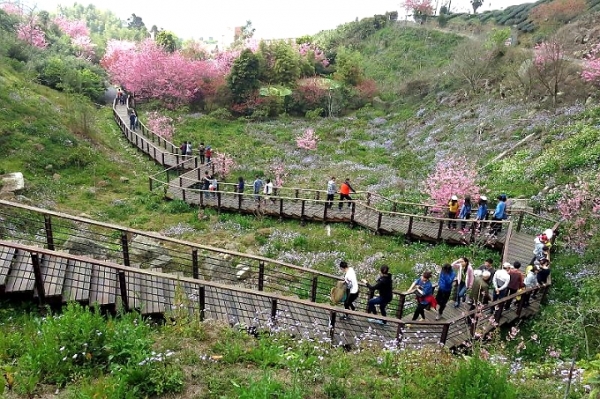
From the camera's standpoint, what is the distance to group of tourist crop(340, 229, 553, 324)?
30.1ft

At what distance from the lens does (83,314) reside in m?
5.39

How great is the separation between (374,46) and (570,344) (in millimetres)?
56751

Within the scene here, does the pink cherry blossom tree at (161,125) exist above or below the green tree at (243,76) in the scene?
below

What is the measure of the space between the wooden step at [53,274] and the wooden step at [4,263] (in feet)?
1.62

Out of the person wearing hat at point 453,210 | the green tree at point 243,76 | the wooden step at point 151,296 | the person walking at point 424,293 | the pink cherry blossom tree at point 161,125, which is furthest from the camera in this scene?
the green tree at point 243,76

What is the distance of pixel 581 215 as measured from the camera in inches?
514

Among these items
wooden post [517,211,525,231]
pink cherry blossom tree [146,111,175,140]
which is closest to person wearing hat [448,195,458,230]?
wooden post [517,211,525,231]

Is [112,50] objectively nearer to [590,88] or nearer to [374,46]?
[374,46]

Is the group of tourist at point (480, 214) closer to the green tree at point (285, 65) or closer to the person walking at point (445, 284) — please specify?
the person walking at point (445, 284)

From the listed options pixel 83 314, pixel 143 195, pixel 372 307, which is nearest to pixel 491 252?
pixel 372 307

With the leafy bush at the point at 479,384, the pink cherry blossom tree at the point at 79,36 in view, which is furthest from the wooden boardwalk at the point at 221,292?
the pink cherry blossom tree at the point at 79,36

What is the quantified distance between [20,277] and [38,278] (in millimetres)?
726

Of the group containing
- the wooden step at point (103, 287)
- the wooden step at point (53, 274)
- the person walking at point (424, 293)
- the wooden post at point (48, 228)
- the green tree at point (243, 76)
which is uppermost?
the green tree at point (243, 76)

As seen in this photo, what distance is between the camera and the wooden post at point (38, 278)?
6410 mm
